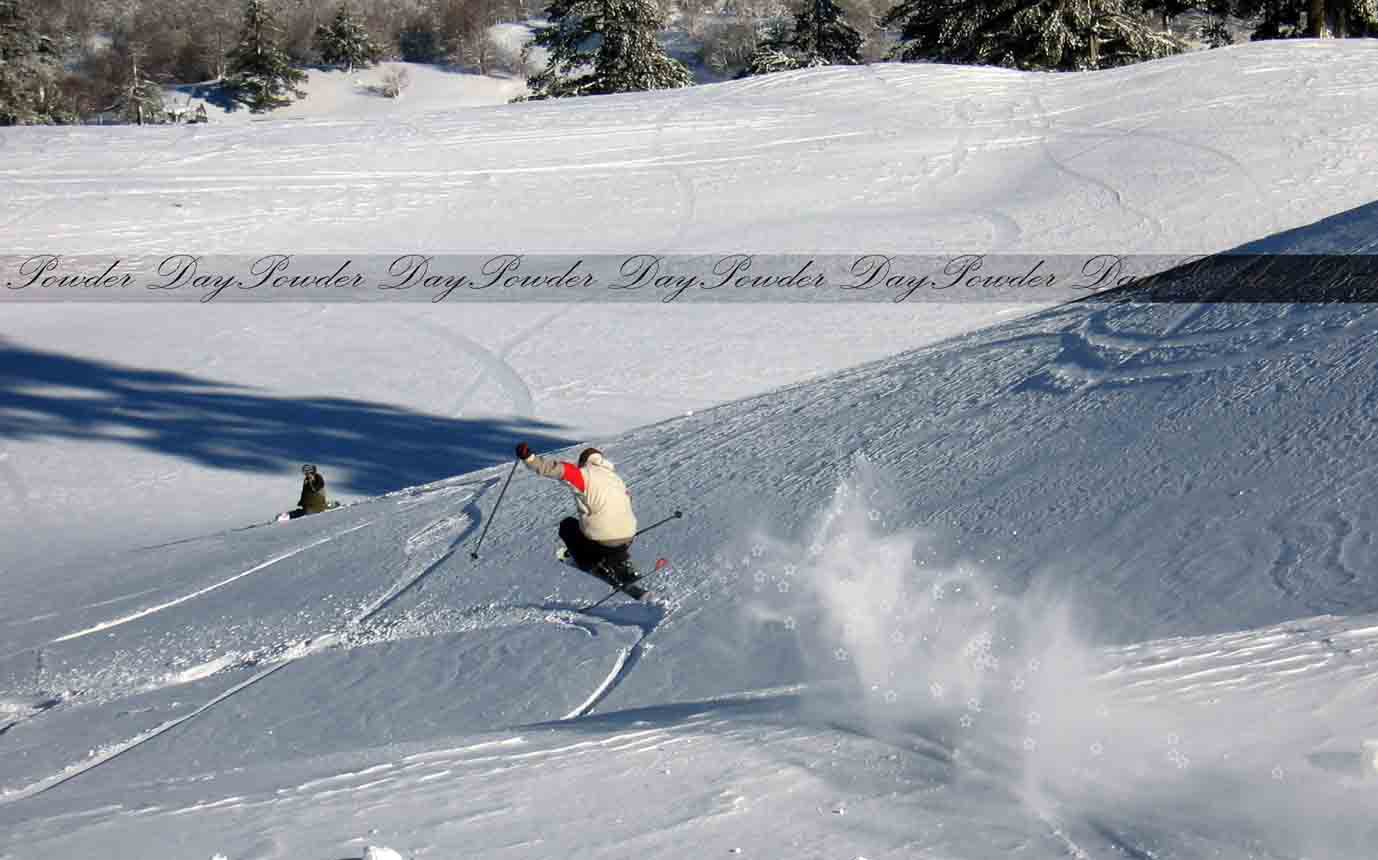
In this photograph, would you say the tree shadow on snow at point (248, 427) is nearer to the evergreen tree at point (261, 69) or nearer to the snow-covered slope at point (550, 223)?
the snow-covered slope at point (550, 223)

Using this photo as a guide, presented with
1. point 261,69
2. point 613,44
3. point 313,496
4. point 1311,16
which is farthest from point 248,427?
point 261,69

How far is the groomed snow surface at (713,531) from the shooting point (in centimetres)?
562

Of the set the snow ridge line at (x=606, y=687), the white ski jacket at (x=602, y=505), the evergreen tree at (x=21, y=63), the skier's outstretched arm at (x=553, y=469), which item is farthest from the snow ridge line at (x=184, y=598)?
the evergreen tree at (x=21, y=63)

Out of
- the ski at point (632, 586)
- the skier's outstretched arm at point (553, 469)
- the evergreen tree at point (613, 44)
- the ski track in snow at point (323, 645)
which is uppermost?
the evergreen tree at point (613, 44)

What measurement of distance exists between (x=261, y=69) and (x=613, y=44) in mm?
24459

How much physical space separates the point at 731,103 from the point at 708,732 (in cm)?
2410

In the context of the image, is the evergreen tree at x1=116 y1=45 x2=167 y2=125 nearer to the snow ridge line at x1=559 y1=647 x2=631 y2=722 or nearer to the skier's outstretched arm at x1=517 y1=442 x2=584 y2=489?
the skier's outstretched arm at x1=517 y1=442 x2=584 y2=489

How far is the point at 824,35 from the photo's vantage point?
4700 centimetres

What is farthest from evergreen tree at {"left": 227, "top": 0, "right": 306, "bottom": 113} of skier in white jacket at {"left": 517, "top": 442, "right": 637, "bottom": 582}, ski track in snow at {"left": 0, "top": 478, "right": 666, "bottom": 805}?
skier in white jacket at {"left": 517, "top": 442, "right": 637, "bottom": 582}

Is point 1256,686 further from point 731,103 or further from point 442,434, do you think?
point 731,103

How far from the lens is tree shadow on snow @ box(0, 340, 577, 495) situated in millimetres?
17469

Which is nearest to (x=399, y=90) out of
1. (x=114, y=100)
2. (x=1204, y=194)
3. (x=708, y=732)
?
(x=114, y=100)

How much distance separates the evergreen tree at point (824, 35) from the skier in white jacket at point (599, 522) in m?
39.5

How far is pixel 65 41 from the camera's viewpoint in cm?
6266
